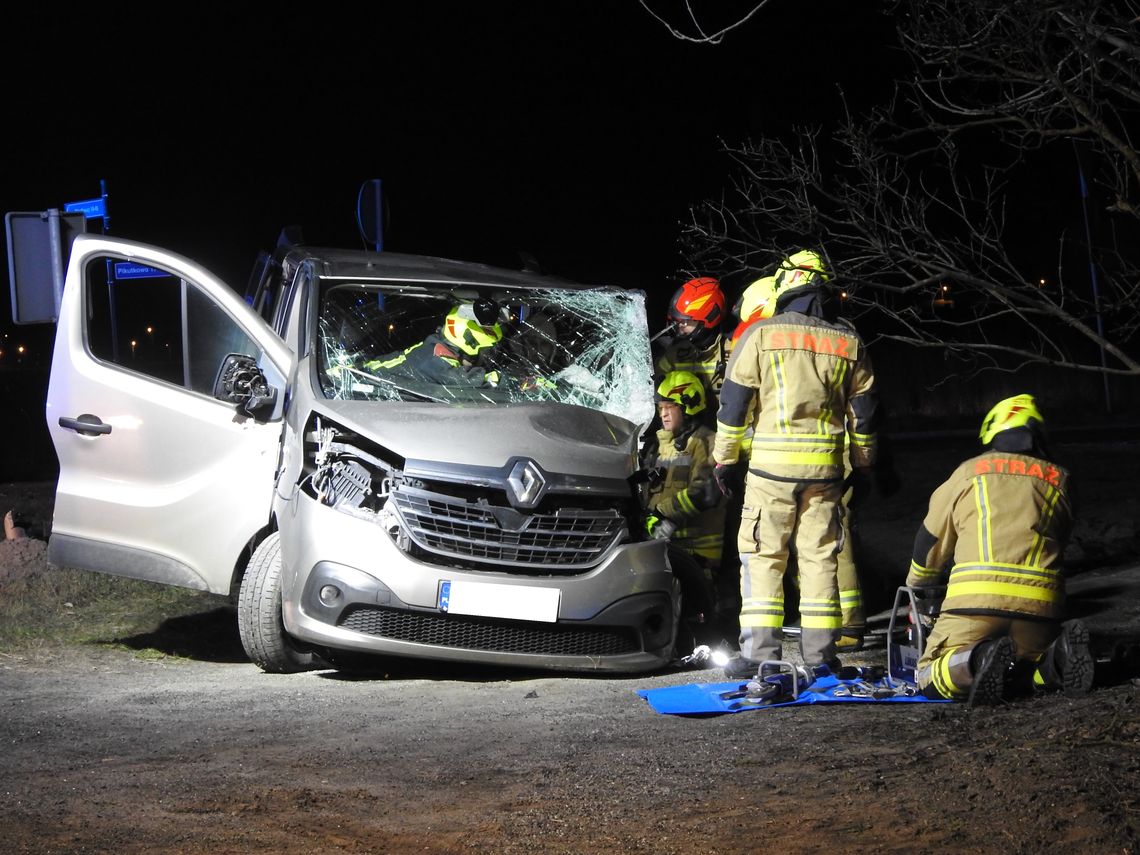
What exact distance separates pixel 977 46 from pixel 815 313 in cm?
188

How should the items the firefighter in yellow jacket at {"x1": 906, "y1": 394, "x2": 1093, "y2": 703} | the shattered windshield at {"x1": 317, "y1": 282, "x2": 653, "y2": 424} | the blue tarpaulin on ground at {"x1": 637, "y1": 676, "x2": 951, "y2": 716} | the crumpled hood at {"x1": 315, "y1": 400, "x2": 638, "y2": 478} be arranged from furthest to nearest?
the shattered windshield at {"x1": 317, "y1": 282, "x2": 653, "y2": 424}, the crumpled hood at {"x1": 315, "y1": 400, "x2": 638, "y2": 478}, the blue tarpaulin on ground at {"x1": 637, "y1": 676, "x2": 951, "y2": 716}, the firefighter in yellow jacket at {"x1": 906, "y1": 394, "x2": 1093, "y2": 703}

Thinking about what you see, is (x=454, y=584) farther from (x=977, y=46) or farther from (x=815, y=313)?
(x=977, y=46)

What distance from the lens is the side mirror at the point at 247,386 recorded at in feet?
20.4

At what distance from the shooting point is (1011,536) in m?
5.06

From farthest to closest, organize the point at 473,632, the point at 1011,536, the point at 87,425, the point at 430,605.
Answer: the point at 87,425, the point at 473,632, the point at 430,605, the point at 1011,536

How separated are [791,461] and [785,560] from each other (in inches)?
17.5

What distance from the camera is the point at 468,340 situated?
6699 mm

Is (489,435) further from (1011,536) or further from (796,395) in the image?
(1011,536)

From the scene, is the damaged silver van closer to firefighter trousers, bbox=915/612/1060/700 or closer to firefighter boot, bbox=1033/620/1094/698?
firefighter trousers, bbox=915/612/1060/700

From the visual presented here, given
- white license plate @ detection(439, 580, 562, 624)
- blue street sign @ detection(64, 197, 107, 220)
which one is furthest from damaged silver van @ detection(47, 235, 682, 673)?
blue street sign @ detection(64, 197, 107, 220)

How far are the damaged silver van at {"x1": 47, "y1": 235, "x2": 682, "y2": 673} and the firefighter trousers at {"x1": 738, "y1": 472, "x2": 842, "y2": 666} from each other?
19.1 inches

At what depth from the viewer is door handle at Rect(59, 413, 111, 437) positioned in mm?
6449

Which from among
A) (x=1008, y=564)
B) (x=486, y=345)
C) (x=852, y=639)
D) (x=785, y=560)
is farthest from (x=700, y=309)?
(x=1008, y=564)

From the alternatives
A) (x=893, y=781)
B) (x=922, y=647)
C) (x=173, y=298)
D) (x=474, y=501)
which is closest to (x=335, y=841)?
(x=893, y=781)
